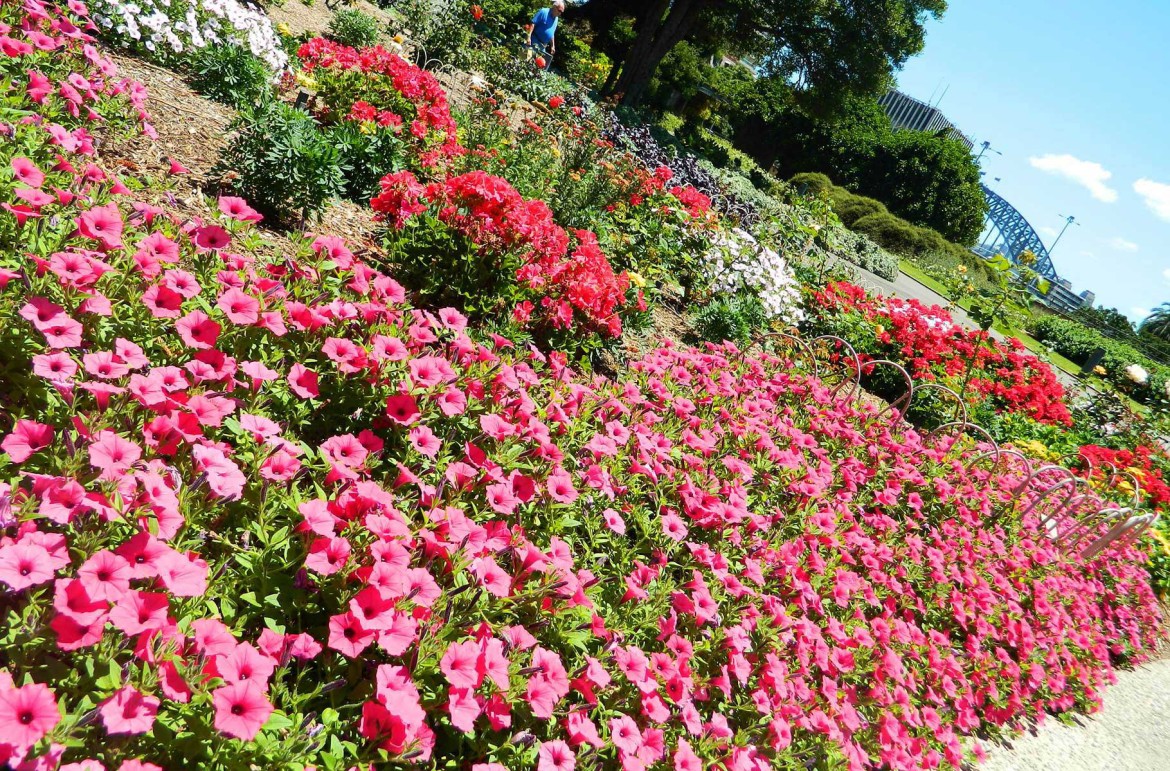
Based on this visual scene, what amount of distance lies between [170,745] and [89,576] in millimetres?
364

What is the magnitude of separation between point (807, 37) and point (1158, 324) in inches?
1846

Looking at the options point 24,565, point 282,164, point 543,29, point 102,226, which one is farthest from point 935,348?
point 543,29

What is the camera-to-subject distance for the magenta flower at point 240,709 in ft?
3.91

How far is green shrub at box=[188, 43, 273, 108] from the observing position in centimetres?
549

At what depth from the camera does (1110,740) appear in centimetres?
477

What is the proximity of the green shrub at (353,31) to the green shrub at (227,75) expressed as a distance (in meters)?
4.61

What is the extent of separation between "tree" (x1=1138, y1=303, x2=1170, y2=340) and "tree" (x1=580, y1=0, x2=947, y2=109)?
4127 cm

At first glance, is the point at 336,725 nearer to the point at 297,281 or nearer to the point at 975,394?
the point at 297,281

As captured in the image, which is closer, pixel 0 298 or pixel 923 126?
pixel 0 298

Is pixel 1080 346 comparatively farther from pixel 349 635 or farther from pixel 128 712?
pixel 128 712

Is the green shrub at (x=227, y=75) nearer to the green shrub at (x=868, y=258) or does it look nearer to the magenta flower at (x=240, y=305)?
the magenta flower at (x=240, y=305)

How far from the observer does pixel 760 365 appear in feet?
20.1

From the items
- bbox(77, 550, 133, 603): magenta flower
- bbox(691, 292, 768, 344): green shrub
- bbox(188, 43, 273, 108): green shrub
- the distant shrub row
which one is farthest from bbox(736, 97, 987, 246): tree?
bbox(77, 550, 133, 603): magenta flower

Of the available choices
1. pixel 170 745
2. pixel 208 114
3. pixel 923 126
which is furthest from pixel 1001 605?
pixel 923 126
